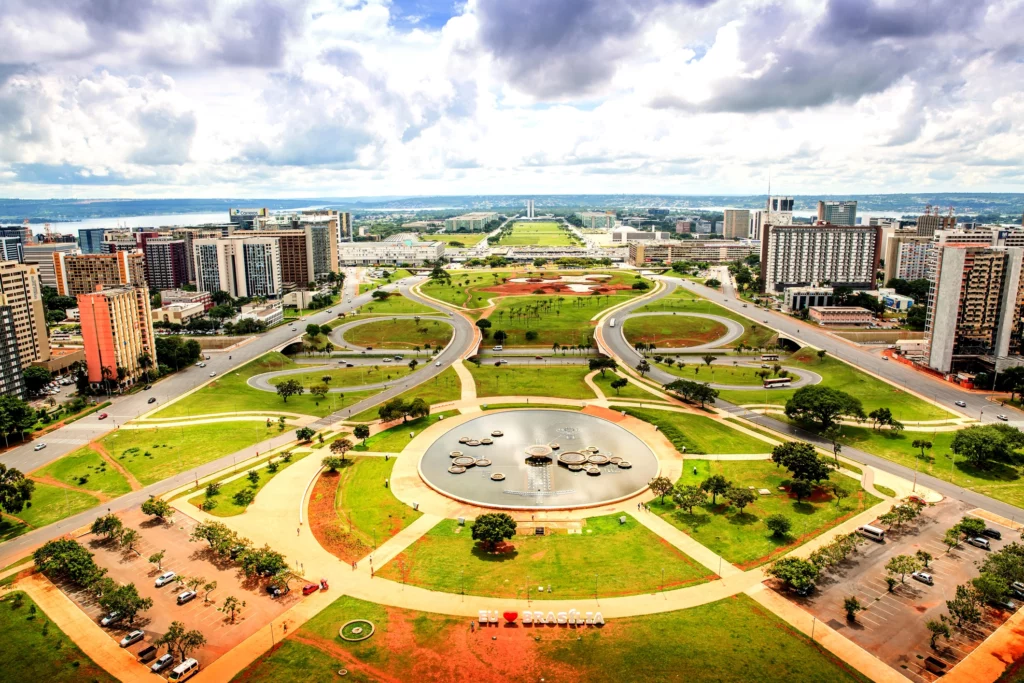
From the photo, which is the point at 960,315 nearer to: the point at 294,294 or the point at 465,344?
the point at 465,344

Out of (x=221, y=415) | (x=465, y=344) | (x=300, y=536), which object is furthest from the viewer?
(x=465, y=344)

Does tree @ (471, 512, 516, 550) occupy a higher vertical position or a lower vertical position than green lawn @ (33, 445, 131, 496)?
higher

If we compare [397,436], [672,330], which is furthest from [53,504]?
[672,330]

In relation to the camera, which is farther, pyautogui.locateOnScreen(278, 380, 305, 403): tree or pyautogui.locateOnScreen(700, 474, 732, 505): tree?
pyautogui.locateOnScreen(278, 380, 305, 403): tree

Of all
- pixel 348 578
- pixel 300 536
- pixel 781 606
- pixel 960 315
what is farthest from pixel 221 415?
pixel 960 315

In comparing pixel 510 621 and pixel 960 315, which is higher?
pixel 960 315

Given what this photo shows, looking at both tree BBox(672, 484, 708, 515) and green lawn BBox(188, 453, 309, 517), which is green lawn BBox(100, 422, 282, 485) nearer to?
green lawn BBox(188, 453, 309, 517)

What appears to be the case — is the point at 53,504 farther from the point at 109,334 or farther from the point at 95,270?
the point at 95,270

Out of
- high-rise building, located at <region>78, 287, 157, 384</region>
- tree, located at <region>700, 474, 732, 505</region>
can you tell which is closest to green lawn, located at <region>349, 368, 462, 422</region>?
tree, located at <region>700, 474, 732, 505</region>
